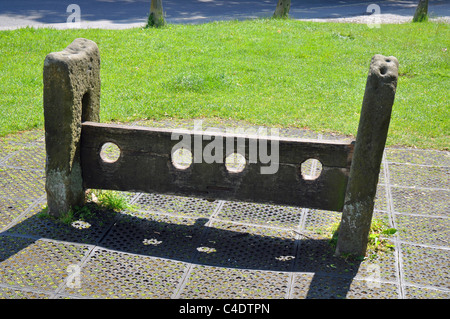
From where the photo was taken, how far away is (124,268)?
16.2 ft

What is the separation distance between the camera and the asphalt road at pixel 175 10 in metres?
14.3

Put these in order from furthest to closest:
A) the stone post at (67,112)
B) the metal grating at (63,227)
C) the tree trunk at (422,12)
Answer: the tree trunk at (422,12) < the metal grating at (63,227) < the stone post at (67,112)

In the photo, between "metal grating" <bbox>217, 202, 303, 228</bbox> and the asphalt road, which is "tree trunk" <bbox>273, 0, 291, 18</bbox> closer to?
the asphalt road

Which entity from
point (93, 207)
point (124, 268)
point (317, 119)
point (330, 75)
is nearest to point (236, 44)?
point (330, 75)

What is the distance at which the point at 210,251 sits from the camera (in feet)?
17.3

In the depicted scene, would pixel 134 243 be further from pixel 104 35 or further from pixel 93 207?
pixel 104 35

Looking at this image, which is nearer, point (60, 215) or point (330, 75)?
point (60, 215)

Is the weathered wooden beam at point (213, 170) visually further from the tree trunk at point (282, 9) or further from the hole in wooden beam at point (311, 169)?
the tree trunk at point (282, 9)

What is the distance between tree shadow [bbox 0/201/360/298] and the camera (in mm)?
5035

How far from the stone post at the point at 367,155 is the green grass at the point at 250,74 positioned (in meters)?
3.15

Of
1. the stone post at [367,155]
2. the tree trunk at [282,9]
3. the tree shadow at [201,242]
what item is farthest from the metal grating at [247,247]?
the tree trunk at [282,9]

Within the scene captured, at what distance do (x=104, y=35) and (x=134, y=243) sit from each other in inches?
317
